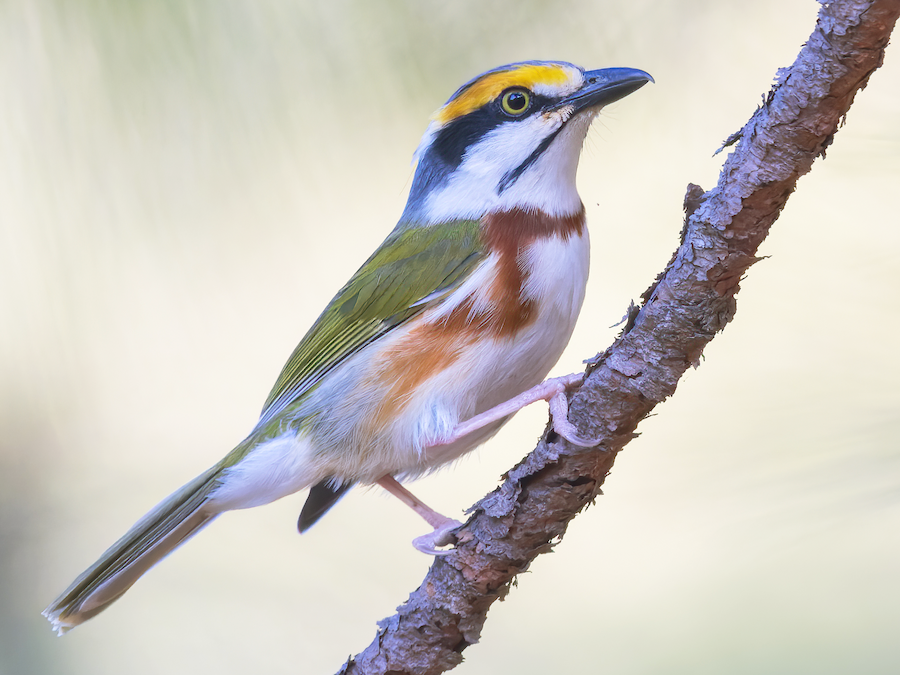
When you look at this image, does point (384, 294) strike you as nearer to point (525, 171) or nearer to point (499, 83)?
point (525, 171)

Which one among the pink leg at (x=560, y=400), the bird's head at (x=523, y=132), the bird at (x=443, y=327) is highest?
the bird's head at (x=523, y=132)

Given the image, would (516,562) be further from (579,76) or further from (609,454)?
(579,76)

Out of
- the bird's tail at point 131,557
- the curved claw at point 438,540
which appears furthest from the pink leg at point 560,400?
the bird's tail at point 131,557

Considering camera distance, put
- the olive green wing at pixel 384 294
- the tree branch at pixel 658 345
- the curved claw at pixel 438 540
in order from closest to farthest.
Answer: the tree branch at pixel 658 345 → the curved claw at pixel 438 540 → the olive green wing at pixel 384 294

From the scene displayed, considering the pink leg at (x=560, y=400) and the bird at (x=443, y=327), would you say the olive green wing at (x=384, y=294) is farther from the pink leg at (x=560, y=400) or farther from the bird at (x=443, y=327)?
the pink leg at (x=560, y=400)

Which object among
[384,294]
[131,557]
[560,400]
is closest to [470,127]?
[384,294]

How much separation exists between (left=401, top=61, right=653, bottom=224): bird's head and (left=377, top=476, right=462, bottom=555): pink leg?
2.81ft

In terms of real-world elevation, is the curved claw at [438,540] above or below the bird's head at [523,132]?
below

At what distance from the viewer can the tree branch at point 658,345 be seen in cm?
128

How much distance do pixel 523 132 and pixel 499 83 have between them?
0.16 metres

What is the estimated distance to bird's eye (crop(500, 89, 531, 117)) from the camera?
2.44 metres

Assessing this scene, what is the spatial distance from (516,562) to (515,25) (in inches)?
56.2

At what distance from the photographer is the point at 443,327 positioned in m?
2.31

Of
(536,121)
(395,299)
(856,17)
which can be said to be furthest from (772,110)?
(395,299)
